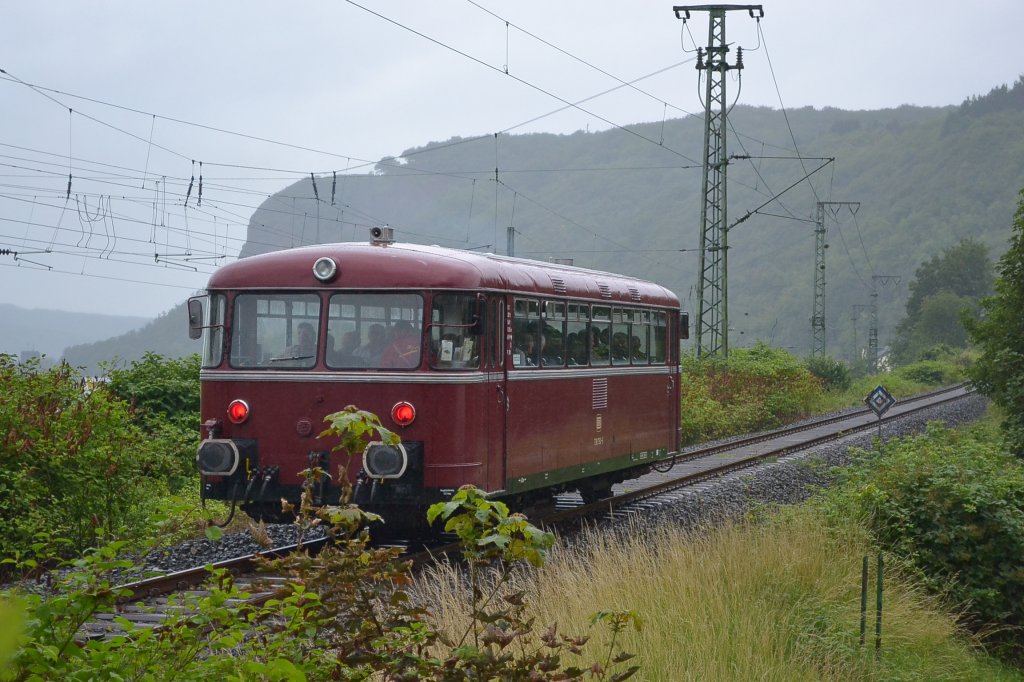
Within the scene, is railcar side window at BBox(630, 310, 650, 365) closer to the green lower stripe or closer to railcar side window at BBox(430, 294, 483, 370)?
the green lower stripe

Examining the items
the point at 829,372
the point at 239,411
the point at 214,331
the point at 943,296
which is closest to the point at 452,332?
the point at 239,411

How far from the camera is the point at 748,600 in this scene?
819cm

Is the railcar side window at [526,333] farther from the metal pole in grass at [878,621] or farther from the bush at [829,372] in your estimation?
the bush at [829,372]

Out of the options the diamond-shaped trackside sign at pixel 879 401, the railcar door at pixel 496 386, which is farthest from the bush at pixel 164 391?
the diamond-shaped trackside sign at pixel 879 401

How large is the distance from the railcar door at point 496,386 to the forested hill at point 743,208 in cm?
7723

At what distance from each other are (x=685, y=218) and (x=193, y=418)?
114m

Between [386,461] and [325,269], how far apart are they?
1.80 meters

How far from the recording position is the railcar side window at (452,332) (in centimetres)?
1014

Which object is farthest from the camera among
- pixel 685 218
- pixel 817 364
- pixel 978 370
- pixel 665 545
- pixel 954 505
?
pixel 685 218

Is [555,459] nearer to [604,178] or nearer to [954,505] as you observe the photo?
[954,505]

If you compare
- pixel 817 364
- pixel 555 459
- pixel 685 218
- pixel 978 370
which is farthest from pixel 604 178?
pixel 555 459

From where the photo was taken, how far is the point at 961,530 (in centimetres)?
1117

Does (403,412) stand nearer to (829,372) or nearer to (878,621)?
(878,621)

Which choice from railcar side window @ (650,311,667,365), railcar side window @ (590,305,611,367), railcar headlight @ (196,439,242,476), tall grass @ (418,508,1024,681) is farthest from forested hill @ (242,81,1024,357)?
tall grass @ (418,508,1024,681)
